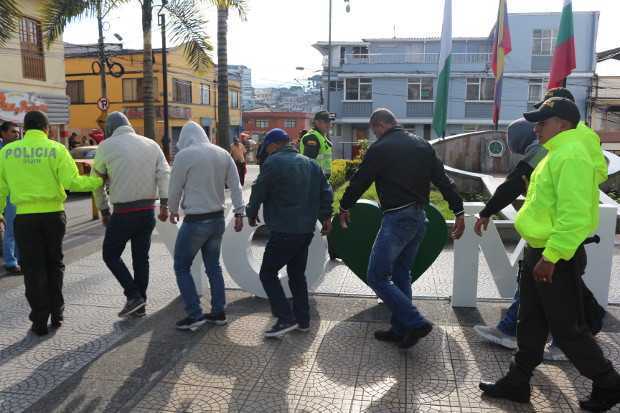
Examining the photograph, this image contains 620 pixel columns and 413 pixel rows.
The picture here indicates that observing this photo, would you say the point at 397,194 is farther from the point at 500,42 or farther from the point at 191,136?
the point at 500,42

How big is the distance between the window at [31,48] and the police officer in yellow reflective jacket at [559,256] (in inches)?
806

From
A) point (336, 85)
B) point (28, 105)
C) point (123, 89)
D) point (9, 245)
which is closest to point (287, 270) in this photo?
point (9, 245)

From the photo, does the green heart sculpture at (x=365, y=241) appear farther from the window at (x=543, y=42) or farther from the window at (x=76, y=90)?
the window at (x=76, y=90)

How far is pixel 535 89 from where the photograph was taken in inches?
1387

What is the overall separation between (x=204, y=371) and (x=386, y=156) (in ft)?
6.44

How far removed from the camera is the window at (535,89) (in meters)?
34.9

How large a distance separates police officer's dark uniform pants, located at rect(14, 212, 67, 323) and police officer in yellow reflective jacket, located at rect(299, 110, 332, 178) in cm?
303

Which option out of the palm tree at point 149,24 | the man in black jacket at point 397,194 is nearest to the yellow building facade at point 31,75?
the palm tree at point 149,24

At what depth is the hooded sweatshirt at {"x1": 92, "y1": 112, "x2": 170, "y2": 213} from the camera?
4.57 meters

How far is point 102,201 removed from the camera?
4.83 metres

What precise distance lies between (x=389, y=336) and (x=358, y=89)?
34577 mm

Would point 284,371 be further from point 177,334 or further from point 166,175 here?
point 166,175

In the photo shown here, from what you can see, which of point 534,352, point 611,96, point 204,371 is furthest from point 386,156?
point 611,96

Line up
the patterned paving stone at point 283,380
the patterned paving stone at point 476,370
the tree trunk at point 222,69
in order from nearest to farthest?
the patterned paving stone at point 283,380 < the patterned paving stone at point 476,370 < the tree trunk at point 222,69
